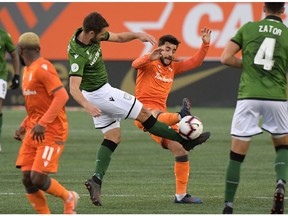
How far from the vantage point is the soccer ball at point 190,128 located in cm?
1165

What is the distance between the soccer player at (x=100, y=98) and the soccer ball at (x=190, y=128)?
0.24ft

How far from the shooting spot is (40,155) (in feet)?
32.0

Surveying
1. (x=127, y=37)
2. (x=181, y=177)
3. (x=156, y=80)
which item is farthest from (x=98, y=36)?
(x=181, y=177)

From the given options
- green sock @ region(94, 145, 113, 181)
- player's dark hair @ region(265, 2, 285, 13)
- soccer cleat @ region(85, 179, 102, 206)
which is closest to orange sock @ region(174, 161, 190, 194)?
green sock @ region(94, 145, 113, 181)

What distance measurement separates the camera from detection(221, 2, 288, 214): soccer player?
1006 cm

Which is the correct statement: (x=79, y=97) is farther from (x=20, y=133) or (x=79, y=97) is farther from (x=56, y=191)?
(x=56, y=191)

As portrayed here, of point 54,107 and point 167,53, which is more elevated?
point 167,53

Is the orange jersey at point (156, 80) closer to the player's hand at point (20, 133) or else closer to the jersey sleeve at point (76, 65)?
the jersey sleeve at point (76, 65)

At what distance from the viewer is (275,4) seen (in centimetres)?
1022

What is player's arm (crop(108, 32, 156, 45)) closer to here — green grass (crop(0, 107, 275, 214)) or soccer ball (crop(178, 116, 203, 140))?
soccer ball (crop(178, 116, 203, 140))

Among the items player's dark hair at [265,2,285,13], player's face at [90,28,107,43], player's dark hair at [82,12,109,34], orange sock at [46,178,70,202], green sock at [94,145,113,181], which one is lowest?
orange sock at [46,178,70,202]

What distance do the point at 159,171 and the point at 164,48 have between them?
328 centimetres

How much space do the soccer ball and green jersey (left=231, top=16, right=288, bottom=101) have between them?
1.59m

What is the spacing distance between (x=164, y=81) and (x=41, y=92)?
330 cm
